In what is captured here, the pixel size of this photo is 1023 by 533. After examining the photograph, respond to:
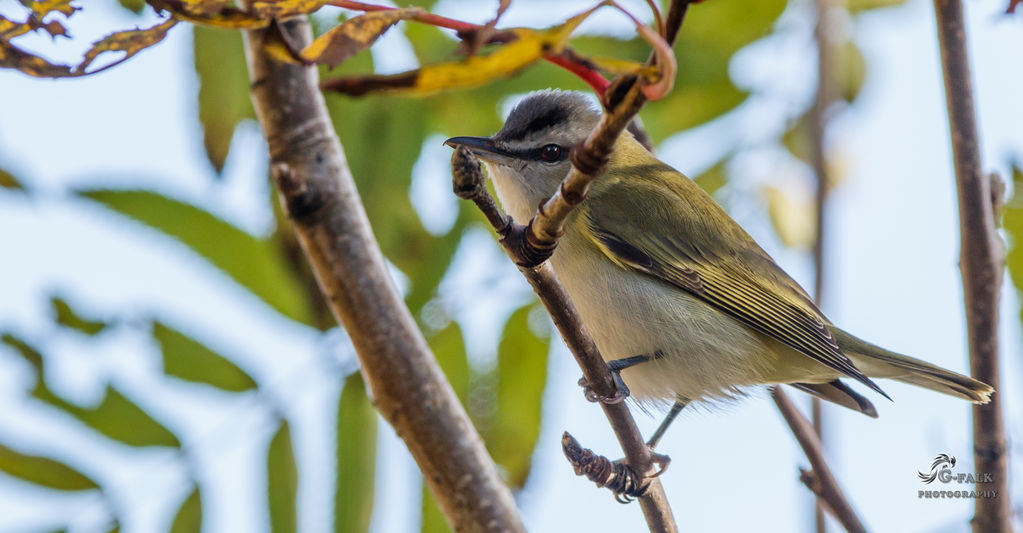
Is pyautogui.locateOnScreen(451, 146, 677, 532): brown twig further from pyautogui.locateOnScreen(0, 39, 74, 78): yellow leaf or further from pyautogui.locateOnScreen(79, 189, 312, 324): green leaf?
pyautogui.locateOnScreen(79, 189, 312, 324): green leaf

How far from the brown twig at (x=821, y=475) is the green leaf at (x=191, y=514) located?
1754mm

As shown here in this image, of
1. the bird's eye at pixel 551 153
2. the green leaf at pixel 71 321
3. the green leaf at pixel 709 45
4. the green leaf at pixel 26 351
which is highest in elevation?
the green leaf at pixel 709 45

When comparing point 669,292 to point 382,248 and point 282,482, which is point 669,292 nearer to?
point 382,248

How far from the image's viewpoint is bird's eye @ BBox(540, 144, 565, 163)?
3.21m

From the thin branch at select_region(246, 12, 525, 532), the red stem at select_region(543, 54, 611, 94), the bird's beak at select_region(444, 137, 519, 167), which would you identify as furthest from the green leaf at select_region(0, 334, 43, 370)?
the red stem at select_region(543, 54, 611, 94)

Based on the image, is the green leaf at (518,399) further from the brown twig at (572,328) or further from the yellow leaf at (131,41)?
the yellow leaf at (131,41)

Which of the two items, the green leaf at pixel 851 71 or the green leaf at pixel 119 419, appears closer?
the green leaf at pixel 119 419

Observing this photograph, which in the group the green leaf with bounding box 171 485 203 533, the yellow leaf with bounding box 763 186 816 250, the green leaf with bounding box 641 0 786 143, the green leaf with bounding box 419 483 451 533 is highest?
the yellow leaf with bounding box 763 186 816 250

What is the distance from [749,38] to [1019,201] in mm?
988

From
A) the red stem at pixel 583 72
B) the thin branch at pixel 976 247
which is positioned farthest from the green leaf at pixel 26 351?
the thin branch at pixel 976 247

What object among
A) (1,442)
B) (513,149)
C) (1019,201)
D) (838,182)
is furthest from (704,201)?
(1,442)

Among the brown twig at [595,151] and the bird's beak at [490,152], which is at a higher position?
the bird's beak at [490,152]

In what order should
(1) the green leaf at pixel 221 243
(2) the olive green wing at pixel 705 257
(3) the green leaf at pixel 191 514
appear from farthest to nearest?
(2) the olive green wing at pixel 705 257, (3) the green leaf at pixel 191 514, (1) the green leaf at pixel 221 243

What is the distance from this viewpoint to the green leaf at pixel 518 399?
110 inches
